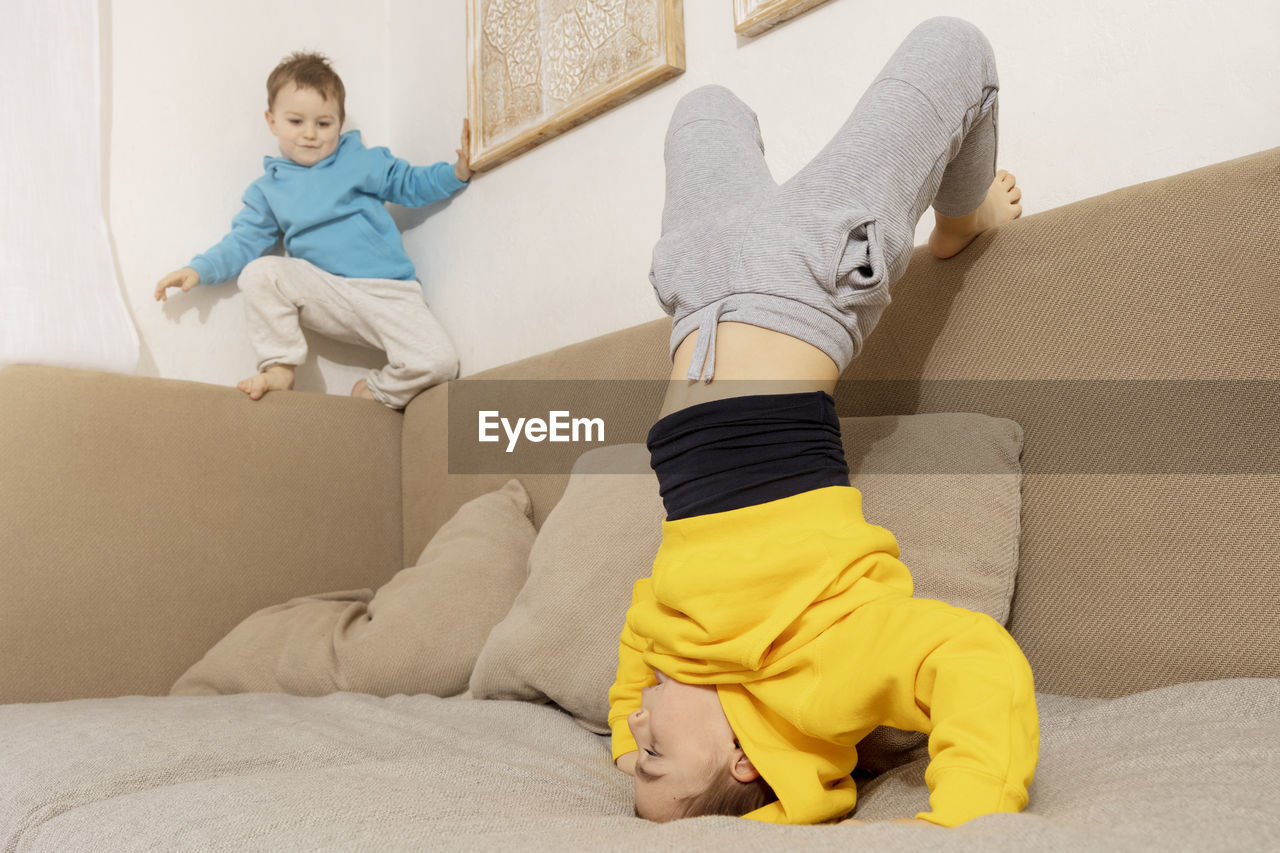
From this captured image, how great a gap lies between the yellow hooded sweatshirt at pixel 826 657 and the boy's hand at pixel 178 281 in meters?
1.57

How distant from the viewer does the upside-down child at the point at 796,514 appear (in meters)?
0.72

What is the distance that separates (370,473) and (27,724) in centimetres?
101

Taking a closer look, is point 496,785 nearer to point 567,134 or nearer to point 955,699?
point 955,699

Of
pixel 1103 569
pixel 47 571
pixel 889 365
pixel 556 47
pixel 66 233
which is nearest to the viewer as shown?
pixel 1103 569

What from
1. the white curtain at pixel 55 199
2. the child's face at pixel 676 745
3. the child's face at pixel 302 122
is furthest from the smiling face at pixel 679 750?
the child's face at pixel 302 122

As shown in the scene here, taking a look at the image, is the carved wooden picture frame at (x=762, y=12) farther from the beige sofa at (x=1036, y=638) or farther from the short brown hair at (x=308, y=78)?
the short brown hair at (x=308, y=78)

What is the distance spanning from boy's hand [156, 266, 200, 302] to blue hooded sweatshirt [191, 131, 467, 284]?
49 millimetres

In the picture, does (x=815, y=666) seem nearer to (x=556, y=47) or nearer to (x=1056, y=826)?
(x=1056, y=826)

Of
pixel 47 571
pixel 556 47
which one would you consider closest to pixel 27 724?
pixel 47 571

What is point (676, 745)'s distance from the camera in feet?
2.83

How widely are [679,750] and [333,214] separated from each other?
1.81 meters

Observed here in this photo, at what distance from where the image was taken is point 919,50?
1074 millimetres

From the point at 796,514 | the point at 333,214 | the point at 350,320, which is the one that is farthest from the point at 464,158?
the point at 796,514

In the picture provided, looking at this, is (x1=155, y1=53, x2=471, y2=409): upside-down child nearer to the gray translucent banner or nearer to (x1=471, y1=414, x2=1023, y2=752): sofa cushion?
(x1=471, y1=414, x2=1023, y2=752): sofa cushion
